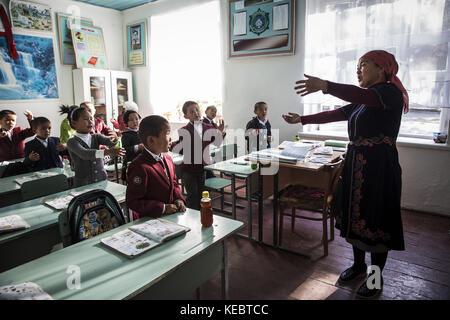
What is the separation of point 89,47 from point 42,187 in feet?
13.3

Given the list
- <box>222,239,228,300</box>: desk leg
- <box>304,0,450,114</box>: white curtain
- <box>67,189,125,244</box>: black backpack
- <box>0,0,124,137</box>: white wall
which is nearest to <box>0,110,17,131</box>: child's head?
<box>0,0,124,137</box>: white wall

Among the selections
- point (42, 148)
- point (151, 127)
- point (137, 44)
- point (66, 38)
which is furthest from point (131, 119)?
point (137, 44)

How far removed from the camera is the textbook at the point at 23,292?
3.04 ft

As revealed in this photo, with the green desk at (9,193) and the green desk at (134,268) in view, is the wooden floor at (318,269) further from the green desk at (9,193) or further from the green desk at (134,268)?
the green desk at (9,193)

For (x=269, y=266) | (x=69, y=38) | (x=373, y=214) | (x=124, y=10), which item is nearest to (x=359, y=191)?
(x=373, y=214)

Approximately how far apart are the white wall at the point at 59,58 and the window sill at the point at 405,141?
401cm

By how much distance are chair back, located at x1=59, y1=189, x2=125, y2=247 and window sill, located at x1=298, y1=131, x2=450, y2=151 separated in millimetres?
2878

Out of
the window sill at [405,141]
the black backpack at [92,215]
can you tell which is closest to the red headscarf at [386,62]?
the black backpack at [92,215]

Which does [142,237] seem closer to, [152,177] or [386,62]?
[152,177]

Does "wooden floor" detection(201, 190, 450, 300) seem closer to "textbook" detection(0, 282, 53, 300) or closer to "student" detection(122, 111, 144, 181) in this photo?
"textbook" detection(0, 282, 53, 300)

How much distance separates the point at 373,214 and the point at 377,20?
8.03 ft

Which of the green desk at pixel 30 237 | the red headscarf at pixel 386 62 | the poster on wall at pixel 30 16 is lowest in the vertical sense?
the green desk at pixel 30 237
